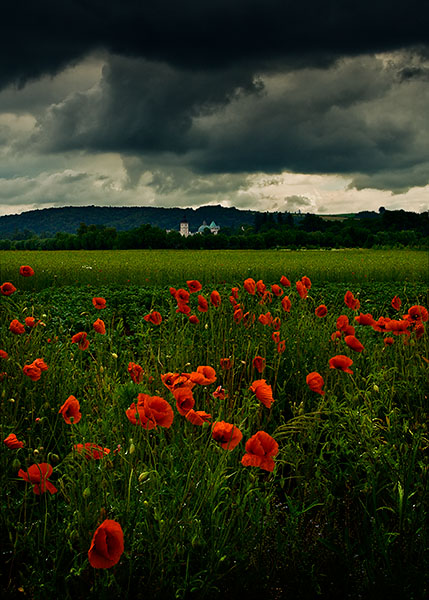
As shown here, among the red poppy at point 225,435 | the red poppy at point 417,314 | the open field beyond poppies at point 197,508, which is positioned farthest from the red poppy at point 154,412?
the red poppy at point 417,314

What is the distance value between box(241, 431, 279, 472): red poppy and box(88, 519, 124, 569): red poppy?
50 centimetres

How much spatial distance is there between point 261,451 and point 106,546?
0.59 m

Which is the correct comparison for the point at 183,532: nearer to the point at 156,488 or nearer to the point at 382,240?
the point at 156,488

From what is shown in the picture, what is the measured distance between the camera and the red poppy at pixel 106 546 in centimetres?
133

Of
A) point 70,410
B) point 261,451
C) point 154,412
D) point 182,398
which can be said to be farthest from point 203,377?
point 70,410

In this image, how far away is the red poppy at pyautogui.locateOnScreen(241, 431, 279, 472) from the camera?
Answer: 5.48ft

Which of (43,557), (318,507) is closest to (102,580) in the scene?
(43,557)

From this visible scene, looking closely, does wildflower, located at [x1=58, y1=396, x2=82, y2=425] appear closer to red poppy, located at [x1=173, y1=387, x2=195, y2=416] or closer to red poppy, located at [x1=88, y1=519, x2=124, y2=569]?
red poppy, located at [x1=173, y1=387, x2=195, y2=416]

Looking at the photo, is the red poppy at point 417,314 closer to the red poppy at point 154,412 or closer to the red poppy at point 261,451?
the red poppy at point 261,451

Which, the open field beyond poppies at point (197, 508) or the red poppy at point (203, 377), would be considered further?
the red poppy at point (203, 377)

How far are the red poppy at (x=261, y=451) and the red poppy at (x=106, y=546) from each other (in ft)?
1.65

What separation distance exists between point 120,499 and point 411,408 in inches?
95.9

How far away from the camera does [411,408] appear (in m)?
3.66

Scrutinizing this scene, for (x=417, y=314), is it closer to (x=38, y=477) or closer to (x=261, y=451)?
(x=261, y=451)
